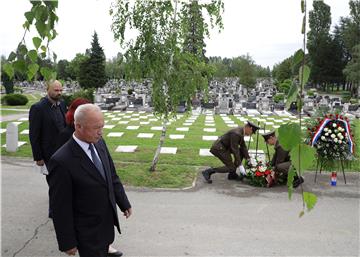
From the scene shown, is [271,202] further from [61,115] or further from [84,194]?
[84,194]

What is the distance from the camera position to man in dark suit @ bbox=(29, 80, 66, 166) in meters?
5.76

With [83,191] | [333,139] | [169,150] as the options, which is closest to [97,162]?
[83,191]

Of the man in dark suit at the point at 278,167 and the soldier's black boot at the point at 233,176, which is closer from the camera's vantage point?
the man in dark suit at the point at 278,167

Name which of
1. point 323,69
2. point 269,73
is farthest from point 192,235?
point 269,73

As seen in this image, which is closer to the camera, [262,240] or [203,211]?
[262,240]

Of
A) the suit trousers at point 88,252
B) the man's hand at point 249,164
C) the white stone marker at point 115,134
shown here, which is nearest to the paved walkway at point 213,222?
the man's hand at point 249,164

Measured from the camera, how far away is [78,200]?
3.30 metres

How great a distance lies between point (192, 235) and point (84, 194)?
2.68 metres

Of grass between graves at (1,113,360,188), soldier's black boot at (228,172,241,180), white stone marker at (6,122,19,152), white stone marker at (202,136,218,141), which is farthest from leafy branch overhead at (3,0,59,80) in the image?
white stone marker at (202,136,218,141)

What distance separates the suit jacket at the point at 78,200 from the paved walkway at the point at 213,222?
5.68ft

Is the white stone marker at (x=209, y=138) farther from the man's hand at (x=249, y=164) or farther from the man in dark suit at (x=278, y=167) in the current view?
the man in dark suit at (x=278, y=167)

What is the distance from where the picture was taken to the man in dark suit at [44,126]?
5.76 meters

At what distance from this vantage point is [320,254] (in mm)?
5059

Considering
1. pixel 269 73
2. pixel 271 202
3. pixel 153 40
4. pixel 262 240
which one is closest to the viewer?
pixel 262 240
